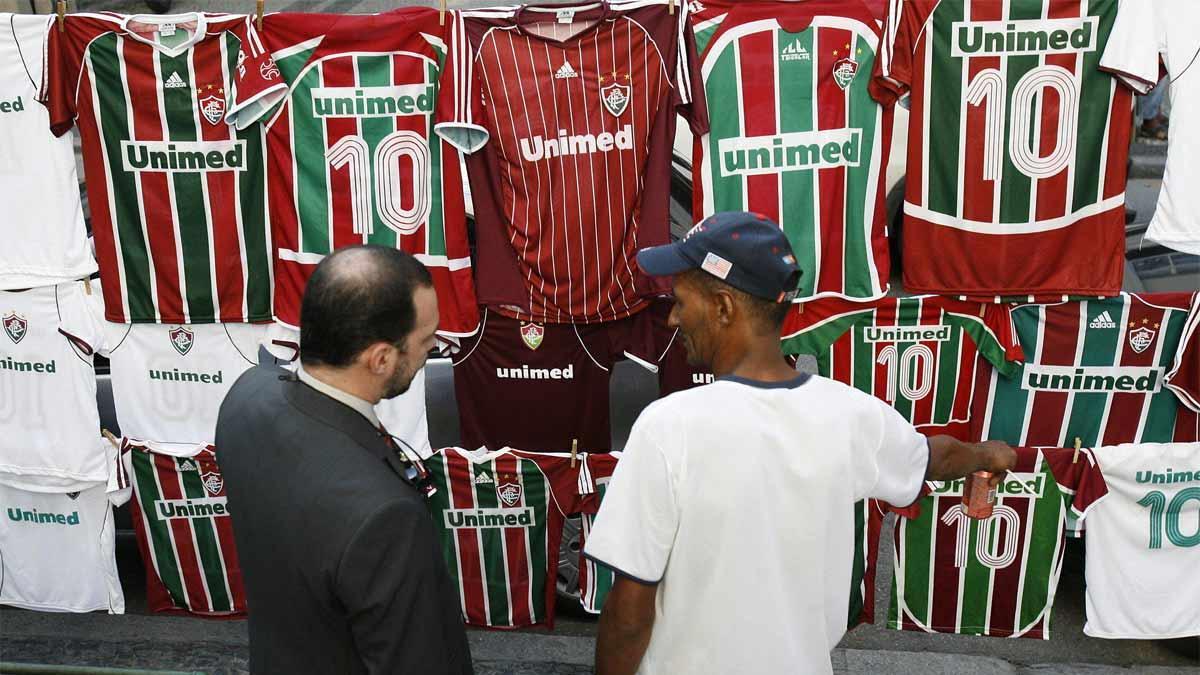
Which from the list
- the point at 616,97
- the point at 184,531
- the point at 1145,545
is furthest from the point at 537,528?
the point at 1145,545

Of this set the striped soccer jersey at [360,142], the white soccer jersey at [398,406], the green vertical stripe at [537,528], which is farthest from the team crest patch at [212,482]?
the green vertical stripe at [537,528]

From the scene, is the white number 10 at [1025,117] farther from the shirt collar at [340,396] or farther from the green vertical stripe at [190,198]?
the green vertical stripe at [190,198]

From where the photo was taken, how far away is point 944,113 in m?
3.70

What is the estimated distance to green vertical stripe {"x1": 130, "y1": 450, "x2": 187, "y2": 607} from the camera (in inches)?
174

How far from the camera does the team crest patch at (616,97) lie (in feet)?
12.3

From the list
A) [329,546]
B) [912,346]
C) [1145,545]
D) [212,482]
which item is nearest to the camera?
[329,546]

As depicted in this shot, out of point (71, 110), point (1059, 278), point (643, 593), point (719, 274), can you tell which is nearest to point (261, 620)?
point (643, 593)

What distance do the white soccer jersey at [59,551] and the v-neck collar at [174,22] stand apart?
1834mm

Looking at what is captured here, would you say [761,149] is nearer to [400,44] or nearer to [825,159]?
[825,159]

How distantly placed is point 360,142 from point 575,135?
0.81 meters

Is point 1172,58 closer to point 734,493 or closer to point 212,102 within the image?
point 734,493

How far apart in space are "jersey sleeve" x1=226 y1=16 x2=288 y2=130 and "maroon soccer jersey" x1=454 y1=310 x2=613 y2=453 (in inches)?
44.4

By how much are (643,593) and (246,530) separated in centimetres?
83

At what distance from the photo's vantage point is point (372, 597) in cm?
192
